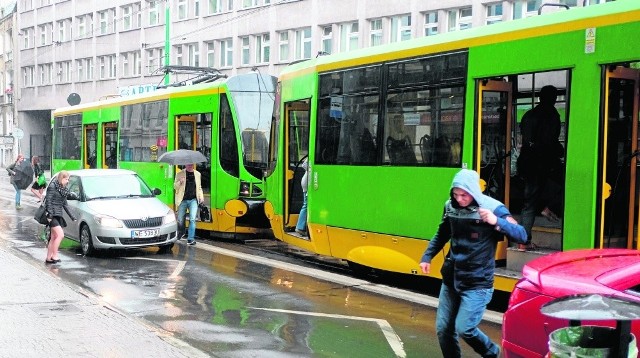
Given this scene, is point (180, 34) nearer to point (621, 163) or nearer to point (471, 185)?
point (621, 163)

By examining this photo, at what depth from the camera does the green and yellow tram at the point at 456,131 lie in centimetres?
817

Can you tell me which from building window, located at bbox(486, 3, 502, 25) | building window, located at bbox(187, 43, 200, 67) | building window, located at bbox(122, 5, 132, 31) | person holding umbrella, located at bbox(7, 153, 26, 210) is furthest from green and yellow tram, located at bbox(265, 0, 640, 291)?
building window, located at bbox(122, 5, 132, 31)

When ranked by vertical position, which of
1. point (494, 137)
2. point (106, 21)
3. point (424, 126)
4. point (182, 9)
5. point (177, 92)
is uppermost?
point (106, 21)

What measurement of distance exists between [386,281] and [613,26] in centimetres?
512

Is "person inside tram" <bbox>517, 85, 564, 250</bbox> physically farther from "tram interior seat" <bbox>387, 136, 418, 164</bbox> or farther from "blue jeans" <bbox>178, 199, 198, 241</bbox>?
"blue jeans" <bbox>178, 199, 198, 241</bbox>

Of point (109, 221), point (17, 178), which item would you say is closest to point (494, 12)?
point (17, 178)

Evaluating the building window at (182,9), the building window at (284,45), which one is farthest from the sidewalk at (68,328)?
the building window at (182,9)

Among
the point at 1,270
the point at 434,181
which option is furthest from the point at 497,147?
the point at 1,270

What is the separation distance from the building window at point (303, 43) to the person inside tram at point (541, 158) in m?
31.4

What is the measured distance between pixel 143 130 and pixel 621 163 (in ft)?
47.1

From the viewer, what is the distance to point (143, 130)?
20.7 meters

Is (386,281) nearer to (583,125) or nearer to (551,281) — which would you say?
(583,125)

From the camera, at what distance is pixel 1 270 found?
462 inches

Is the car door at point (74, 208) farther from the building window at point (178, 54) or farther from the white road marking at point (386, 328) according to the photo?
the building window at point (178, 54)
